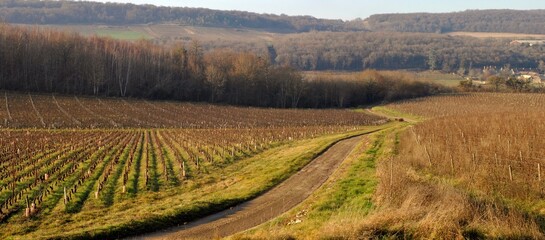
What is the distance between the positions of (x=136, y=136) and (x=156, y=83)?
5443cm

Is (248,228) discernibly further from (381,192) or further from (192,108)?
(192,108)

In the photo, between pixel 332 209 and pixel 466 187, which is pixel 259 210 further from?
pixel 466 187

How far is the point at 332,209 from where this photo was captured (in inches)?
703

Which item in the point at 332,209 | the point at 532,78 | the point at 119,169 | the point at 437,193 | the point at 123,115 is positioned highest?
the point at 437,193

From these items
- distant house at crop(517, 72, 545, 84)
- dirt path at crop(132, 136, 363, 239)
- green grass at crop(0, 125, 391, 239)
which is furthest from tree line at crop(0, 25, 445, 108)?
dirt path at crop(132, 136, 363, 239)

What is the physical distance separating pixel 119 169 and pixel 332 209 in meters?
16.1

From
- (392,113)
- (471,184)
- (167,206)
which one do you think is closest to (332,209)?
(471,184)

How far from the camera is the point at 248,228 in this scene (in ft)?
55.2

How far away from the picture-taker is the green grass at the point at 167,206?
16406 millimetres

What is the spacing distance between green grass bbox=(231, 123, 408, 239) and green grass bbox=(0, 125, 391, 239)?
3302 millimetres

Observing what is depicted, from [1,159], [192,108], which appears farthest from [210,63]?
[1,159]

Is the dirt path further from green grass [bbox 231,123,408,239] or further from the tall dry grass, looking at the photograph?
the tall dry grass

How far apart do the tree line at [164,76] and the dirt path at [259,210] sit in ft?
244

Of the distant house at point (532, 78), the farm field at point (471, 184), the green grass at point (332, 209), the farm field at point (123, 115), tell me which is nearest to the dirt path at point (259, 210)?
the green grass at point (332, 209)
